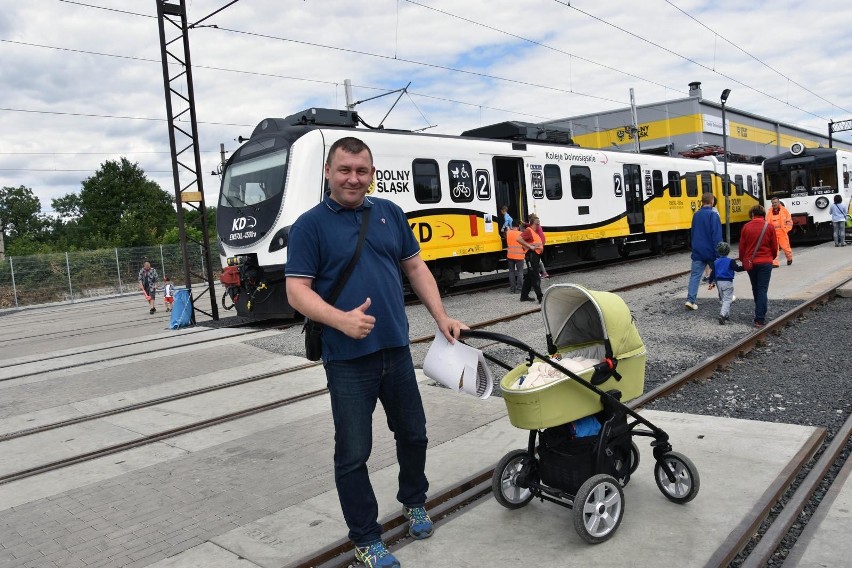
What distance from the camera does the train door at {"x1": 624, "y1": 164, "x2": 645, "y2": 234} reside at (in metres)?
19.9

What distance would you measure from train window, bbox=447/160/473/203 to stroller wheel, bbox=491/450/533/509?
35.4 ft

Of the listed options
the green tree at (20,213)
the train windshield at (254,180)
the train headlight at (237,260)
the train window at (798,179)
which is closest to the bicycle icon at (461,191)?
the train windshield at (254,180)

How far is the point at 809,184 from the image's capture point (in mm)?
22594

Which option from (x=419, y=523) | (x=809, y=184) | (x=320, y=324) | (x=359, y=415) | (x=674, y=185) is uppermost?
(x=674, y=185)

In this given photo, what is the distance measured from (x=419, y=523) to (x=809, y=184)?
77.2ft

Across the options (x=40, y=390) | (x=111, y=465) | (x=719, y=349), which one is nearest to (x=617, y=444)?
(x=111, y=465)

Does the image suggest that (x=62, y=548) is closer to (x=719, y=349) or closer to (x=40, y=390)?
(x=40, y=390)

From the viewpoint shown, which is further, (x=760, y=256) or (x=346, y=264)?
(x=760, y=256)

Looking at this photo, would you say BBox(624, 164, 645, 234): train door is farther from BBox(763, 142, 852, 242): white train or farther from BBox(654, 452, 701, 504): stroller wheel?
BBox(654, 452, 701, 504): stroller wheel

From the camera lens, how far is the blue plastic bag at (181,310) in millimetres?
13977

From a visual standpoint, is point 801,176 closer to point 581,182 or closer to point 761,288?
point 581,182

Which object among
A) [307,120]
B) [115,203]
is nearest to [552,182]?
[307,120]

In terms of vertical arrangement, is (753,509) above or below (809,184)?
below

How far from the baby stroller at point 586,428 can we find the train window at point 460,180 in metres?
10.5
